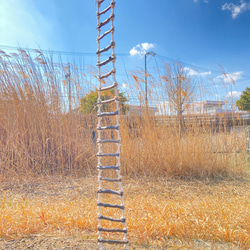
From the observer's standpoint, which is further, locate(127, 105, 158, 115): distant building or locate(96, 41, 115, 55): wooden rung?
locate(127, 105, 158, 115): distant building

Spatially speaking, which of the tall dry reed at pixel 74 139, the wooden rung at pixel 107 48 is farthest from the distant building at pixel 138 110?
the wooden rung at pixel 107 48

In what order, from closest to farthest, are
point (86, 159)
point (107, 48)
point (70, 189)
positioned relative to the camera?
point (107, 48)
point (70, 189)
point (86, 159)

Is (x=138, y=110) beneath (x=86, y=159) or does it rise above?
above

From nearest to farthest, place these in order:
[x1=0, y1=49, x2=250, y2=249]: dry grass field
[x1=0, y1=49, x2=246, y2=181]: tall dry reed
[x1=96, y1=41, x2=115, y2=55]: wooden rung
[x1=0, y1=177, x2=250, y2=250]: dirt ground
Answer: [x1=96, y1=41, x2=115, y2=55]: wooden rung < [x1=0, y1=177, x2=250, y2=250]: dirt ground < [x1=0, y1=49, x2=250, y2=249]: dry grass field < [x1=0, y1=49, x2=246, y2=181]: tall dry reed

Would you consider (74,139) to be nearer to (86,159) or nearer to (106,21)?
(86,159)

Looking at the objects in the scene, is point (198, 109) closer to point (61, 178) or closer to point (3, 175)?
point (61, 178)

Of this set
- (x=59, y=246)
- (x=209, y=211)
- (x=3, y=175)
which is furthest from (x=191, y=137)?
(x=3, y=175)

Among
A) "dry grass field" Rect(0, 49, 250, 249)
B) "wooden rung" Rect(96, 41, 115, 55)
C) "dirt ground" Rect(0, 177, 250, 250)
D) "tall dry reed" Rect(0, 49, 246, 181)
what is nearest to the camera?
"wooden rung" Rect(96, 41, 115, 55)

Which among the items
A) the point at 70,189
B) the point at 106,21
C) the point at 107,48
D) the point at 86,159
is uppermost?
the point at 106,21

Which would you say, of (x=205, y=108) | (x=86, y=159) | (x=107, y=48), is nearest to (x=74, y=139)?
(x=86, y=159)

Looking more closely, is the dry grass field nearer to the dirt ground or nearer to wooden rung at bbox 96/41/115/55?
the dirt ground

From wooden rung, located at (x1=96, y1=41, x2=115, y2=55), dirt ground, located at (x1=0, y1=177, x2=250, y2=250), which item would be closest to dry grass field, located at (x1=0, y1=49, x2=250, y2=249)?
dirt ground, located at (x1=0, y1=177, x2=250, y2=250)

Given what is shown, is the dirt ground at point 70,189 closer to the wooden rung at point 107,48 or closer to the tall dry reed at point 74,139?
the tall dry reed at point 74,139

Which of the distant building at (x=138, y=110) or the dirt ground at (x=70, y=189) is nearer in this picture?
the dirt ground at (x=70, y=189)
